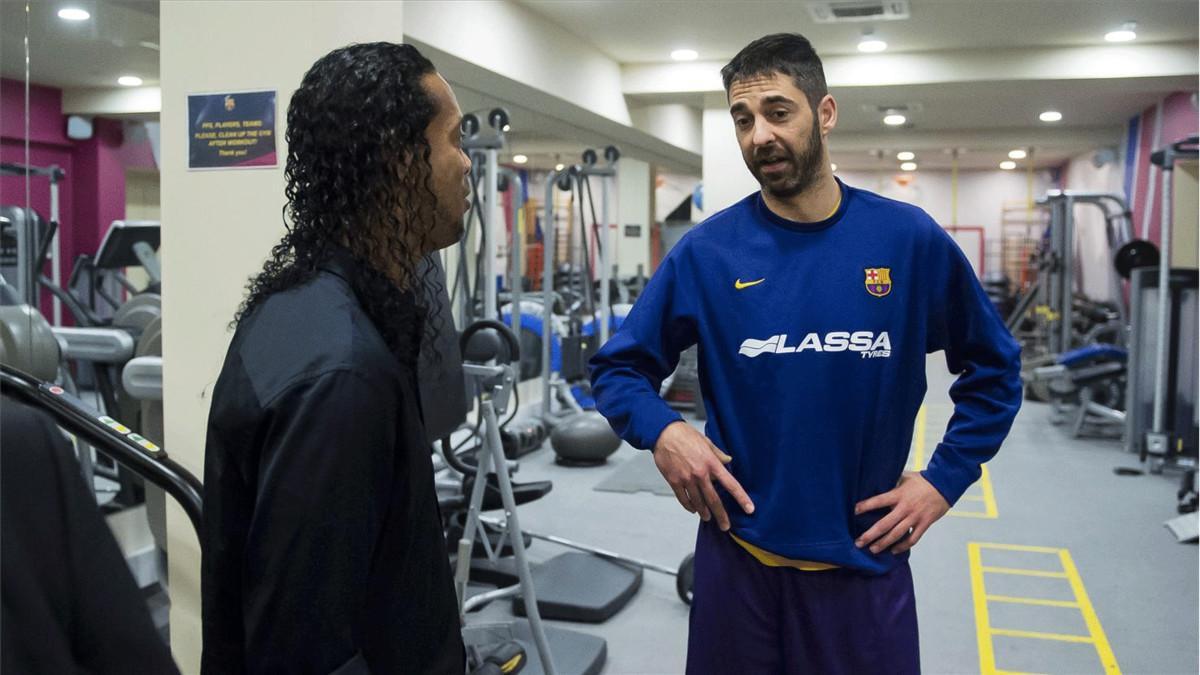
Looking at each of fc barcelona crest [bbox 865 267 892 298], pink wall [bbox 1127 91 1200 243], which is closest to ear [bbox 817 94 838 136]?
fc barcelona crest [bbox 865 267 892 298]

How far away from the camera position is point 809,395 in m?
1.59

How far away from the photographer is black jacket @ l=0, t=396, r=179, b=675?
26.1 inches

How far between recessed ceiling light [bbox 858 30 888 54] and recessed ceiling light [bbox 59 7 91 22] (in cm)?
560

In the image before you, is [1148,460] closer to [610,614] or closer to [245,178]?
[610,614]

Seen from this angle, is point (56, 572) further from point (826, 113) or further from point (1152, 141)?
point (1152, 141)

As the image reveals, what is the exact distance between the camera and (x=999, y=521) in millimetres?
5219

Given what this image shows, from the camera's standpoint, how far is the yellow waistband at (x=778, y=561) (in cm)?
160

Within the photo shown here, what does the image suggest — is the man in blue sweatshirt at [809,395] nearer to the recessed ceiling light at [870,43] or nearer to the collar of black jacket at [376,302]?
the collar of black jacket at [376,302]

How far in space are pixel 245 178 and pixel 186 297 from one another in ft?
1.16

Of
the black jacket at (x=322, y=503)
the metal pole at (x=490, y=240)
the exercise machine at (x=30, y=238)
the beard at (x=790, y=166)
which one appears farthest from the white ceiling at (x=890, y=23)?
the black jacket at (x=322, y=503)

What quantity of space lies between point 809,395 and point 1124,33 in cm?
726

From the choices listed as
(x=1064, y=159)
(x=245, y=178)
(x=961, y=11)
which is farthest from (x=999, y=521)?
(x=1064, y=159)

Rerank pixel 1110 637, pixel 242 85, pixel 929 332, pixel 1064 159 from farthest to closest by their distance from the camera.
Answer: pixel 1064 159 → pixel 1110 637 → pixel 242 85 → pixel 929 332

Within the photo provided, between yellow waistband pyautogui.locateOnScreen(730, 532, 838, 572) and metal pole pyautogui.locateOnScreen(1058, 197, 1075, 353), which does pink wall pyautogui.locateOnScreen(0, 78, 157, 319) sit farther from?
metal pole pyautogui.locateOnScreen(1058, 197, 1075, 353)
